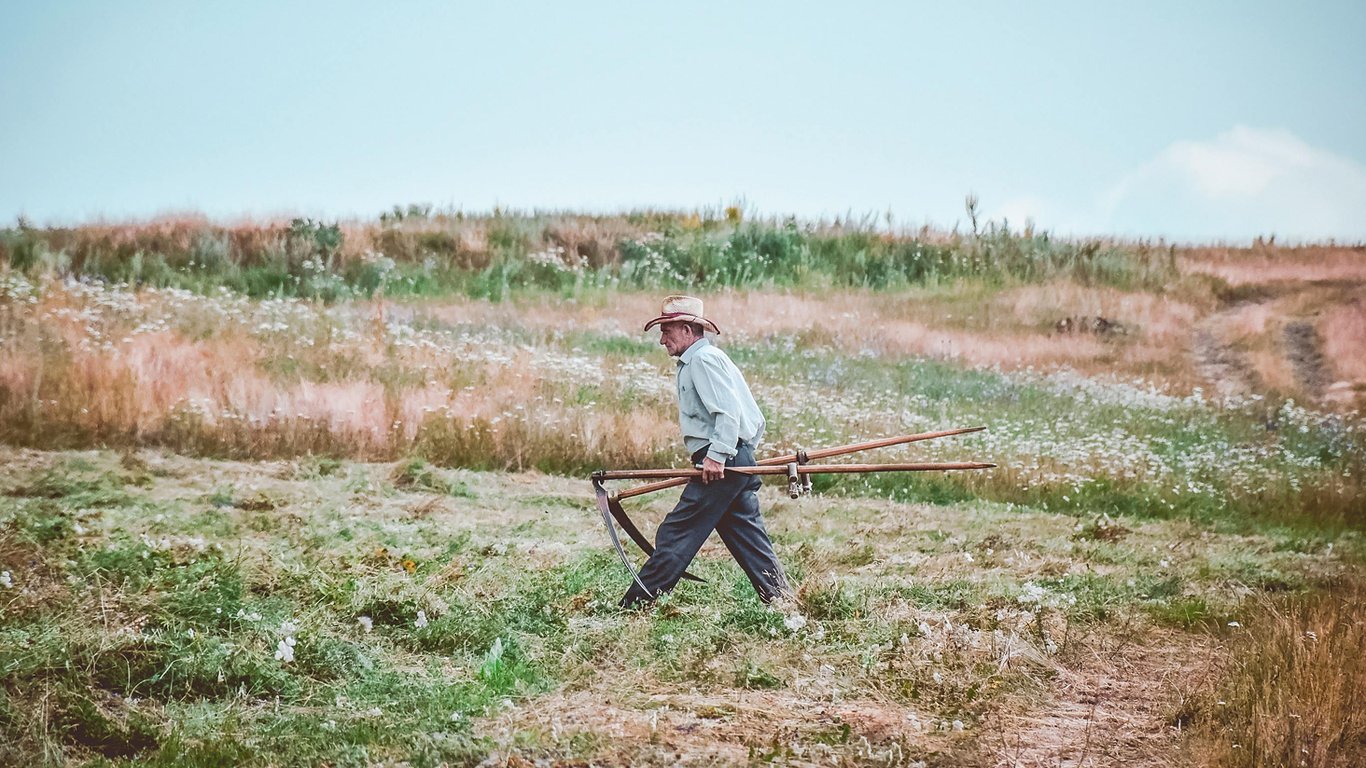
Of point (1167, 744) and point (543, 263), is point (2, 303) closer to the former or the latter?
point (543, 263)

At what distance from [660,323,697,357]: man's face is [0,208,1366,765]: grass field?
1.30 meters

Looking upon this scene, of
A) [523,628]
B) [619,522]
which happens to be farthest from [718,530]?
[523,628]

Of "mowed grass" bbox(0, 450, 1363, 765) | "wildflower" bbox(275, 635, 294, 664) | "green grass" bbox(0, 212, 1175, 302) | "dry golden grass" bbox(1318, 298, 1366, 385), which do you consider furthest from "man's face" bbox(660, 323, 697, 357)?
"green grass" bbox(0, 212, 1175, 302)

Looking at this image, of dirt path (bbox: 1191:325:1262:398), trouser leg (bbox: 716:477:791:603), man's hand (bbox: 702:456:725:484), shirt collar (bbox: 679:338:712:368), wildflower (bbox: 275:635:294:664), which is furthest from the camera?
dirt path (bbox: 1191:325:1262:398)

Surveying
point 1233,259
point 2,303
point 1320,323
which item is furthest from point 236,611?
point 1233,259

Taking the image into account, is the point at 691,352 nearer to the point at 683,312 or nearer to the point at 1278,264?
the point at 683,312

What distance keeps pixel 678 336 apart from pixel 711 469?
0.68 meters


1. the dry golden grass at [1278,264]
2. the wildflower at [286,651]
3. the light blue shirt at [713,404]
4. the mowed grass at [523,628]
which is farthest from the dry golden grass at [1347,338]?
the wildflower at [286,651]

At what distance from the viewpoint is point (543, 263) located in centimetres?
1446

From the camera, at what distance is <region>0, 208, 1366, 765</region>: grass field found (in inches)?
161

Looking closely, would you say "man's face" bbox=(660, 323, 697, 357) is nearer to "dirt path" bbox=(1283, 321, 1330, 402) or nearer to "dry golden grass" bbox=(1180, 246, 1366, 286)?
"dirt path" bbox=(1283, 321, 1330, 402)

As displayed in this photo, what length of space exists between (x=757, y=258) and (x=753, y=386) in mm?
3797

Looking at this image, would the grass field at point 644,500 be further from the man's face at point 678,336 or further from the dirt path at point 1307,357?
the man's face at point 678,336

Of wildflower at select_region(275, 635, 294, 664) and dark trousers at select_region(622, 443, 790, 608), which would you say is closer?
wildflower at select_region(275, 635, 294, 664)
